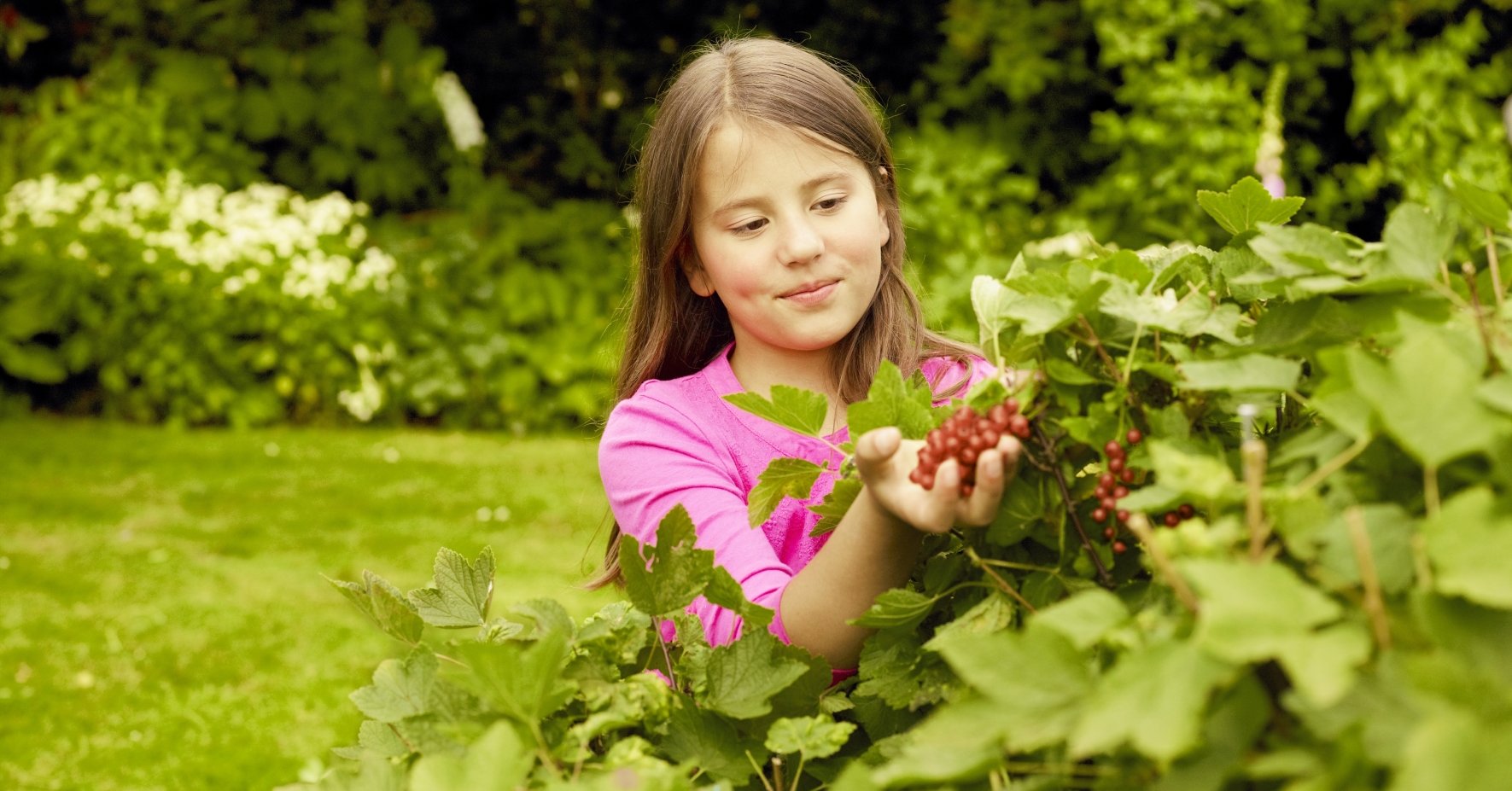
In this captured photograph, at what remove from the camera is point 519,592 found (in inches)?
164

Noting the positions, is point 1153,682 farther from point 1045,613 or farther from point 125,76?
point 125,76

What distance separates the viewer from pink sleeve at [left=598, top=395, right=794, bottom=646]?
1543mm

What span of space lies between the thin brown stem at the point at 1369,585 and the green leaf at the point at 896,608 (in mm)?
394

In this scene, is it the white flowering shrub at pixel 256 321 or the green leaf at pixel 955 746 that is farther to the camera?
the white flowering shrub at pixel 256 321

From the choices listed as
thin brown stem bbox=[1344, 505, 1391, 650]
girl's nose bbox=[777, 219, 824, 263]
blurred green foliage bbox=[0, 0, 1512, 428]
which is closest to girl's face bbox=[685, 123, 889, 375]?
girl's nose bbox=[777, 219, 824, 263]

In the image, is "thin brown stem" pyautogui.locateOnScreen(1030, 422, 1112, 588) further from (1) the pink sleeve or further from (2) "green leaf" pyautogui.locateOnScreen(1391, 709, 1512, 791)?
(1) the pink sleeve

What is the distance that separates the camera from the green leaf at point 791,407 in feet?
3.36

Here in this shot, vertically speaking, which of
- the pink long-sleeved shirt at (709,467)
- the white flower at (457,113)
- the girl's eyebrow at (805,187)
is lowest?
the white flower at (457,113)

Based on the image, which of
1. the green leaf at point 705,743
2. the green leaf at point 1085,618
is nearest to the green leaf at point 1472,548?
the green leaf at point 1085,618

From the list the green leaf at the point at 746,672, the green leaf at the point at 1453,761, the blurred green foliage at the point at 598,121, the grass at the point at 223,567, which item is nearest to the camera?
the green leaf at the point at 1453,761

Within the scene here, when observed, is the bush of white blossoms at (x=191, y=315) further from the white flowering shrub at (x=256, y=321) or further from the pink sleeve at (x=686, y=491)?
the pink sleeve at (x=686, y=491)

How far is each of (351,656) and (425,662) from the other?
10.2ft

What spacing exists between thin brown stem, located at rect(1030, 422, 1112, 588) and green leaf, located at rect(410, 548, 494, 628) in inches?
16.8

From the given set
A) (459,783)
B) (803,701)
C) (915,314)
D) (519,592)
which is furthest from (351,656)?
(459,783)
